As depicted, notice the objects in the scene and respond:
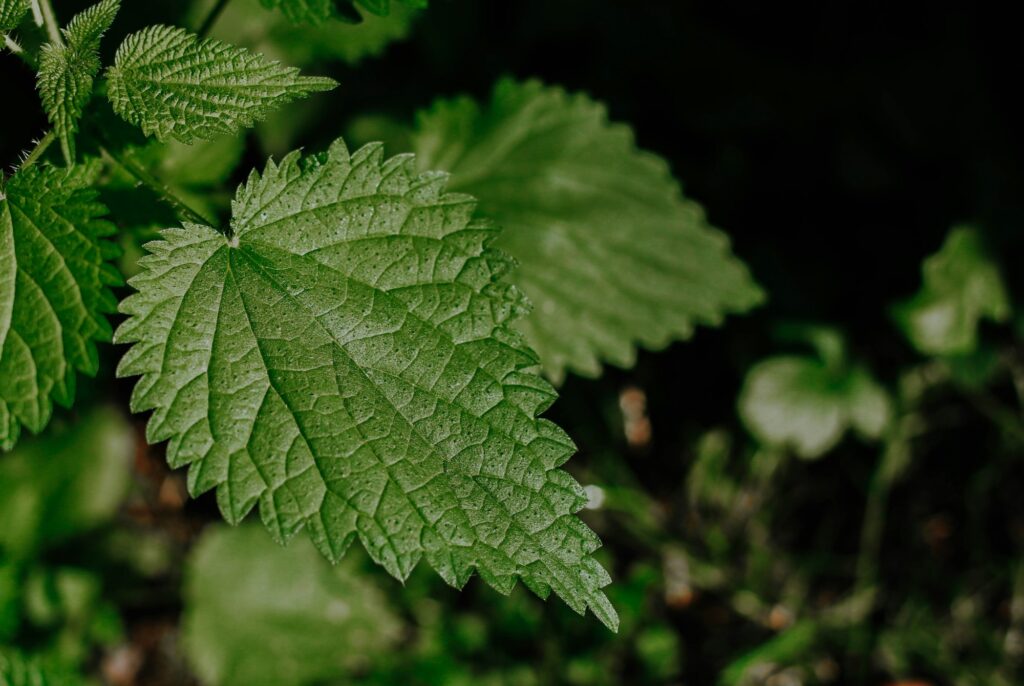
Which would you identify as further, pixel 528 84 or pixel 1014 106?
pixel 1014 106

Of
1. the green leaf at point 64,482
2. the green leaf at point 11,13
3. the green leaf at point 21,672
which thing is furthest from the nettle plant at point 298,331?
the green leaf at point 64,482

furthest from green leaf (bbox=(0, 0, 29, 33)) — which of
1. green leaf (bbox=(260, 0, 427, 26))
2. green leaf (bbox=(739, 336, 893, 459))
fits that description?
green leaf (bbox=(739, 336, 893, 459))

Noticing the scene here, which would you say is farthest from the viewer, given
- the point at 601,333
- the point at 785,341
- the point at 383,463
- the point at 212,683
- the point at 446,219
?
the point at 212,683

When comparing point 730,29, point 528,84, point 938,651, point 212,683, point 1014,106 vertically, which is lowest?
point 212,683

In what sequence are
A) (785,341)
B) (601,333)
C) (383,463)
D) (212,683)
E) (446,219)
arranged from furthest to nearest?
(212,683)
(785,341)
(601,333)
(446,219)
(383,463)

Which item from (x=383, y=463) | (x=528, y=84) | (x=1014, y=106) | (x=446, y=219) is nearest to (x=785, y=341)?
(x=1014, y=106)

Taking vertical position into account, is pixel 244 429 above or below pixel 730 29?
below

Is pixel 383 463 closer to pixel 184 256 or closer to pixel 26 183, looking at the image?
pixel 184 256
